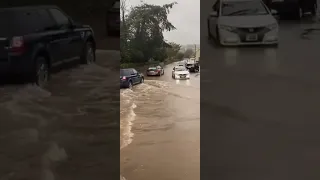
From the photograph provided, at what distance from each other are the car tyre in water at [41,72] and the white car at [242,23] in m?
1.13

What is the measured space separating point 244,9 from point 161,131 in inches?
40.4

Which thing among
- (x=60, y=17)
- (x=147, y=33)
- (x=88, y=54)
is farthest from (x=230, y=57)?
(x=60, y=17)

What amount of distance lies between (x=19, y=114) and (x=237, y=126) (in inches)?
55.6

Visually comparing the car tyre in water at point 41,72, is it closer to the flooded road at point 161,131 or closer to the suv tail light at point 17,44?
the suv tail light at point 17,44

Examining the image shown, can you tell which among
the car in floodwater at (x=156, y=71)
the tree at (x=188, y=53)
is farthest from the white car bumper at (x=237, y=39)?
the car in floodwater at (x=156, y=71)

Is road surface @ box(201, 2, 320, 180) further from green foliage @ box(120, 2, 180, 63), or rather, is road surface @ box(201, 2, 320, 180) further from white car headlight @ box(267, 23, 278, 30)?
green foliage @ box(120, 2, 180, 63)

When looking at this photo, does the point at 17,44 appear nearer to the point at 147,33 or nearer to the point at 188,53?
the point at 147,33

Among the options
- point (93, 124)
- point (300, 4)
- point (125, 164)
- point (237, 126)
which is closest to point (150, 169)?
point (125, 164)

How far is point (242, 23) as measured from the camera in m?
2.47

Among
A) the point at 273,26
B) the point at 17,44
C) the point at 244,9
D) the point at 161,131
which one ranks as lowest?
the point at 161,131

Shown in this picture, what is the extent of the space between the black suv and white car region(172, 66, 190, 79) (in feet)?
2.00

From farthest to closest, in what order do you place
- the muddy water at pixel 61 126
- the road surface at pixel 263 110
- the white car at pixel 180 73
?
the white car at pixel 180 73
the road surface at pixel 263 110
the muddy water at pixel 61 126

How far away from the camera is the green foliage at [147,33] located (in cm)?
264

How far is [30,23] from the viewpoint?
2391 millimetres
